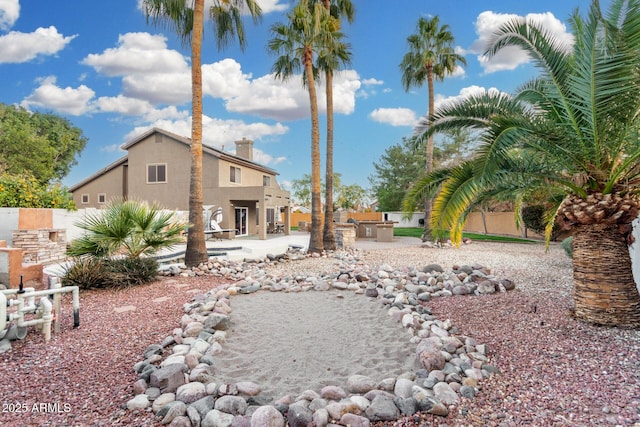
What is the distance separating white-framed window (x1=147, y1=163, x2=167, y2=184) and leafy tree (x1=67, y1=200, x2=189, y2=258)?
1253 cm

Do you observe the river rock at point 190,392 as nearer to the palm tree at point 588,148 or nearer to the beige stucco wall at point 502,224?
the palm tree at point 588,148

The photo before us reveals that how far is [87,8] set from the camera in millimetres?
14031

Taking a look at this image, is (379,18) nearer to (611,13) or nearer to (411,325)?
(611,13)

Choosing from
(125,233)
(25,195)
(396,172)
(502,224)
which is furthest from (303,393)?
(396,172)

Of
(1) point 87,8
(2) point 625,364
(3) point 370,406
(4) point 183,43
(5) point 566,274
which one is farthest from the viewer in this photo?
(1) point 87,8

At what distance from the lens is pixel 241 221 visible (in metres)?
21.4

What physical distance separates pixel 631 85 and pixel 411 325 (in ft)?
13.8

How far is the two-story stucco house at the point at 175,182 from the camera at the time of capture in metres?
19.2

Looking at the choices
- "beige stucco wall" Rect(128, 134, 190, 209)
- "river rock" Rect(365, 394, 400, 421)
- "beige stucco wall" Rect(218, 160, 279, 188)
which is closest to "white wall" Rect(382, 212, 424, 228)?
"beige stucco wall" Rect(218, 160, 279, 188)

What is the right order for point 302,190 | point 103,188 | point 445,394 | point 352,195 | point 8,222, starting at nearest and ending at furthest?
point 445,394 → point 8,222 → point 103,188 → point 352,195 → point 302,190

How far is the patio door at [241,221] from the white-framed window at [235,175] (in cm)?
181

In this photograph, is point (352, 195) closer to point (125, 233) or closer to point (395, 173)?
point (395, 173)

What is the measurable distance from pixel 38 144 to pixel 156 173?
46.4 feet

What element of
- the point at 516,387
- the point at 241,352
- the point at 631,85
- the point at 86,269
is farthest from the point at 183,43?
the point at 516,387
